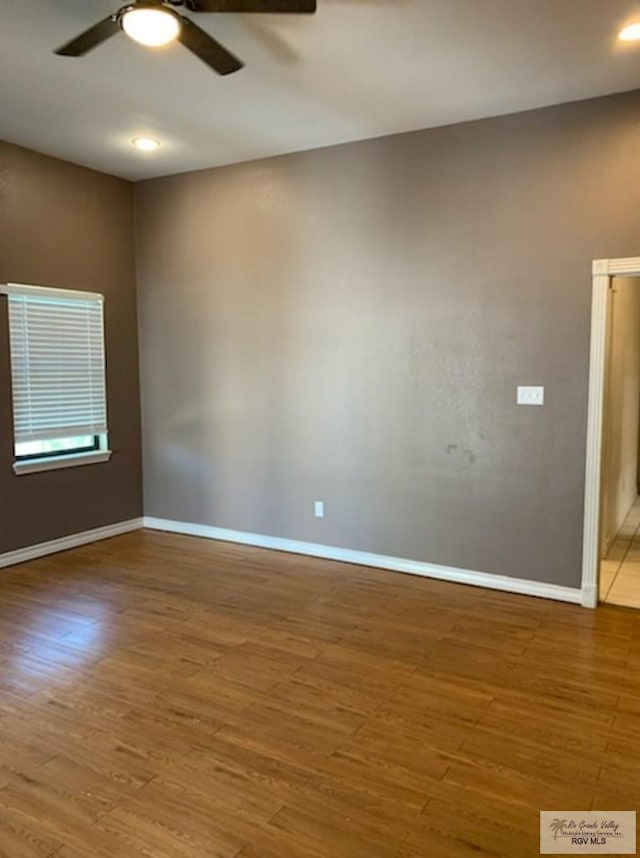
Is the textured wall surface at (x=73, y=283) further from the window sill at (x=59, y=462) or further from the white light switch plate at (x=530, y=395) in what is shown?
the white light switch plate at (x=530, y=395)

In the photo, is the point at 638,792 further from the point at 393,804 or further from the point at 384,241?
the point at 384,241

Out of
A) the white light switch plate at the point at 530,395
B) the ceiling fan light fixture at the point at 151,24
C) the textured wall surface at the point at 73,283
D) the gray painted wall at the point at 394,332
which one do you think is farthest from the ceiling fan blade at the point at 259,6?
the textured wall surface at the point at 73,283

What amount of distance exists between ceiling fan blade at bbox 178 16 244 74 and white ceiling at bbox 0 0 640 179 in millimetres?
245

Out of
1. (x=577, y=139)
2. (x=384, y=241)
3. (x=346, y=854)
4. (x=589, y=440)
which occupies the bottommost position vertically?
(x=346, y=854)

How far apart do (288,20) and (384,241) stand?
1.77 metres

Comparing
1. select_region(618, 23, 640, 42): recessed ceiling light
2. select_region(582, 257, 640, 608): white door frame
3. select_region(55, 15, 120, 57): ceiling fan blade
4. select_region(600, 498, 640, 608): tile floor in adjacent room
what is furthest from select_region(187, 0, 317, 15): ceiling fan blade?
select_region(600, 498, 640, 608): tile floor in adjacent room

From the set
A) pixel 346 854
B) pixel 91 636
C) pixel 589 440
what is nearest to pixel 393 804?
pixel 346 854

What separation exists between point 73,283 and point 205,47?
2868 millimetres

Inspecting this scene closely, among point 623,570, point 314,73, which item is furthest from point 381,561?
point 314,73

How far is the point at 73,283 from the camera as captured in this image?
4.91 m

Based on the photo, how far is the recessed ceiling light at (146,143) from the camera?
4281 millimetres

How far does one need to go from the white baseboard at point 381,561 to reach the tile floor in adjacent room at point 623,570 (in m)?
0.33

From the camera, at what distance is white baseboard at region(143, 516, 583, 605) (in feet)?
12.9

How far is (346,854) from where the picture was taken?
1855mm
